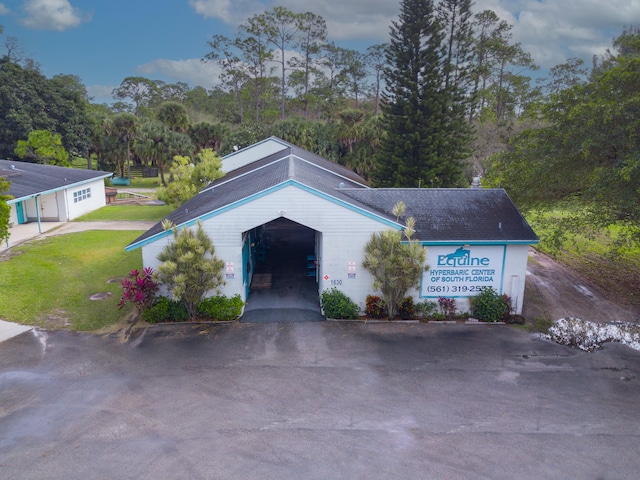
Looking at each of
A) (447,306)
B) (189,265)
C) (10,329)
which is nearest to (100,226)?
(10,329)

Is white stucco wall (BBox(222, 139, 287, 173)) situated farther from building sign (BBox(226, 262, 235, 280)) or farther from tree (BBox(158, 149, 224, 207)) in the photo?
building sign (BBox(226, 262, 235, 280))

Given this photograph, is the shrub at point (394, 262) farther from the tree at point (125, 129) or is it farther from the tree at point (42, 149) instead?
the tree at point (125, 129)

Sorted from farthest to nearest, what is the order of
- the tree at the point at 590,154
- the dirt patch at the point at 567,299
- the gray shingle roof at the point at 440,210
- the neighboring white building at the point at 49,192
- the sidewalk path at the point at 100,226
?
the sidewalk path at the point at 100,226, the neighboring white building at the point at 49,192, the dirt patch at the point at 567,299, the tree at the point at 590,154, the gray shingle roof at the point at 440,210

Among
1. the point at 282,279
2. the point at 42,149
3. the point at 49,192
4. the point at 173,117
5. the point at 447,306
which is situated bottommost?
the point at 282,279

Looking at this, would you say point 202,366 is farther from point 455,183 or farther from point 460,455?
point 455,183

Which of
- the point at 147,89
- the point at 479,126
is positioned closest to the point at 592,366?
the point at 479,126

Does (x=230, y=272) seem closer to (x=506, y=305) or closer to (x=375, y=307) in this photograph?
(x=375, y=307)

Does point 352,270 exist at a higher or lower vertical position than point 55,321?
higher

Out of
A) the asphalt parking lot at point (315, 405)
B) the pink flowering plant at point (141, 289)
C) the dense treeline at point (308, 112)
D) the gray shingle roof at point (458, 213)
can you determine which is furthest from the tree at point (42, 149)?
the gray shingle roof at point (458, 213)
